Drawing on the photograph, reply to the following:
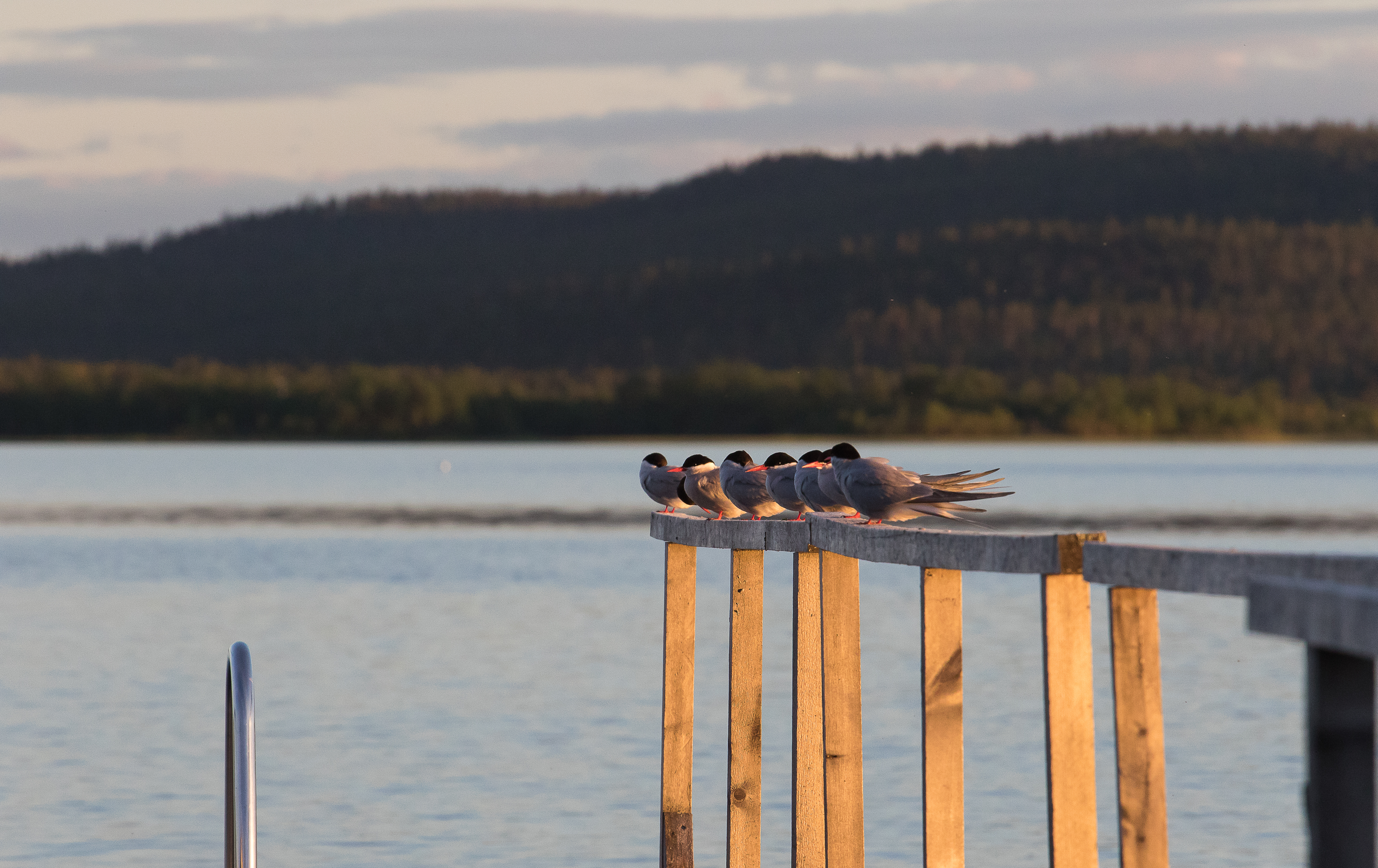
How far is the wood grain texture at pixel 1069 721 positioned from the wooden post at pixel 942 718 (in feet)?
2.42

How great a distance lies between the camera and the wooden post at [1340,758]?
14.8 feet

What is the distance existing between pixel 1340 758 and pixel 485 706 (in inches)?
807

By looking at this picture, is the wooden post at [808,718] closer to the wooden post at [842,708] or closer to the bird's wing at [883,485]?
the wooden post at [842,708]

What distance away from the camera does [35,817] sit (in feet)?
56.0

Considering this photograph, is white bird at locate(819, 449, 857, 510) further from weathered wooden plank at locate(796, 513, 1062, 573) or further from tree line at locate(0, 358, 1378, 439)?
tree line at locate(0, 358, 1378, 439)

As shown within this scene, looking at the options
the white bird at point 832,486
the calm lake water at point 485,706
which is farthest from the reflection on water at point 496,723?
the white bird at point 832,486

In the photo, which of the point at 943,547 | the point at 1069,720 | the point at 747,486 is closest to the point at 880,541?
the point at 943,547

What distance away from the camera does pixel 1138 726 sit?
A: 20.4 feet

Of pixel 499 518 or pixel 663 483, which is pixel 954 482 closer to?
pixel 663 483

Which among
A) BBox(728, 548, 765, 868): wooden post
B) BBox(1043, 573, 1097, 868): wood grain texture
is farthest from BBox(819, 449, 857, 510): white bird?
BBox(1043, 573, 1097, 868): wood grain texture

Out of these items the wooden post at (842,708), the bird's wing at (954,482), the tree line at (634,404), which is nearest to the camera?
the bird's wing at (954,482)

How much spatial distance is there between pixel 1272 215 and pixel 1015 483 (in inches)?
3127

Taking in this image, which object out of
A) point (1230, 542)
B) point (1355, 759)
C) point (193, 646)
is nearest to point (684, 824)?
point (1355, 759)

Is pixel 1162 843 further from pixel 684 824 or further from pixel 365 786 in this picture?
pixel 365 786
